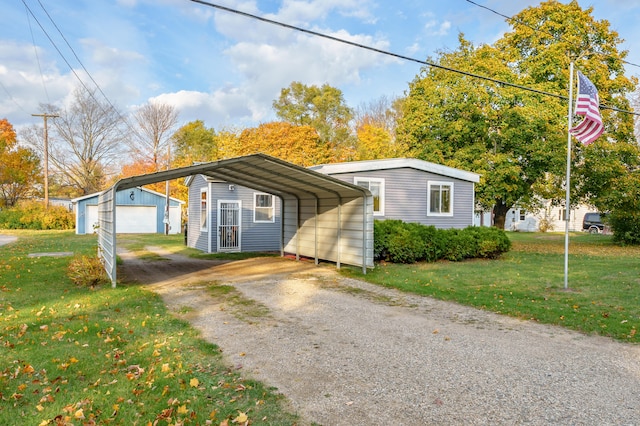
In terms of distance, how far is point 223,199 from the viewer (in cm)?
1684

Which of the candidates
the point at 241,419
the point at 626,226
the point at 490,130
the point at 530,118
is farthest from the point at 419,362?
the point at 626,226

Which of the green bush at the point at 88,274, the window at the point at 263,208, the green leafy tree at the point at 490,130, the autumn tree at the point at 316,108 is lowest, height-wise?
the green bush at the point at 88,274

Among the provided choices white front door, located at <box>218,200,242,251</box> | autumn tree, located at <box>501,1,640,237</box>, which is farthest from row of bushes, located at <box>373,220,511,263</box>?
autumn tree, located at <box>501,1,640,237</box>

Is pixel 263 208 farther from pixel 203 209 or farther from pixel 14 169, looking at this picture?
pixel 14 169

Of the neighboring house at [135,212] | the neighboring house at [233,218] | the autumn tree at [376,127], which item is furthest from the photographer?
the autumn tree at [376,127]

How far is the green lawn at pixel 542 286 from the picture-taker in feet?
21.5

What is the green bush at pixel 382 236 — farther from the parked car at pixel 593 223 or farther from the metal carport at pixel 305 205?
the parked car at pixel 593 223

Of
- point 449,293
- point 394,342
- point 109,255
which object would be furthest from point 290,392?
point 109,255

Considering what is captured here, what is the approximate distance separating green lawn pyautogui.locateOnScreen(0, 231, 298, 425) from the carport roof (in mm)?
3111

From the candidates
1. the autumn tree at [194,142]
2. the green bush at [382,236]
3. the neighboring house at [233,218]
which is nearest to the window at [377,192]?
the green bush at [382,236]

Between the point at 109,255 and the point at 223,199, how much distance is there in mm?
7392

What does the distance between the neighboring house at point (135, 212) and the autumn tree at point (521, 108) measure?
1811 centimetres

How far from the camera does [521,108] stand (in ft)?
62.3

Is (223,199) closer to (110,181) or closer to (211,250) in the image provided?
(211,250)
